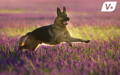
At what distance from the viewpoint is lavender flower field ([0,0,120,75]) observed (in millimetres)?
4570

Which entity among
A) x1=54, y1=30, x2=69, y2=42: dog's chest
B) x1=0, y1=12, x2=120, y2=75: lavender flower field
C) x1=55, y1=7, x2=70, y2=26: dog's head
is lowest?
x1=0, y1=12, x2=120, y2=75: lavender flower field

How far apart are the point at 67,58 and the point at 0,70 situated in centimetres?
100

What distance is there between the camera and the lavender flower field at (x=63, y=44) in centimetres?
457

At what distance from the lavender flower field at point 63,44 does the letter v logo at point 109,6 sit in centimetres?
8

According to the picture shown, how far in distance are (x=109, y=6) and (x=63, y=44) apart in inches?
55.7

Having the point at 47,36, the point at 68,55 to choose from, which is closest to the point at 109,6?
the point at 47,36

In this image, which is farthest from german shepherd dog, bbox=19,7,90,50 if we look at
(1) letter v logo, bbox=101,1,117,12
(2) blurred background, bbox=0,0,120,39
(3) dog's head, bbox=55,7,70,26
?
(1) letter v logo, bbox=101,1,117,12

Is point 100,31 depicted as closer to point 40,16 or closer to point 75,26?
point 75,26

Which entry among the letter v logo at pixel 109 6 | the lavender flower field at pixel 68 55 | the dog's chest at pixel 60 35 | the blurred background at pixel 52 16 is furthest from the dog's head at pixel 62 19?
the letter v logo at pixel 109 6

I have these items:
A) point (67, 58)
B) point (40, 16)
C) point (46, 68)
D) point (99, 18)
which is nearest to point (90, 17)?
point (99, 18)

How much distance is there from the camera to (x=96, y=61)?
15.8ft

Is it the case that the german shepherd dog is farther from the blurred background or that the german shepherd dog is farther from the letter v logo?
the letter v logo

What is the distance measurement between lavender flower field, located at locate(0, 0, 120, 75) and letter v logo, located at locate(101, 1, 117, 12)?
0.26ft

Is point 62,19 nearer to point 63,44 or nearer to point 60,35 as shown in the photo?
point 60,35
